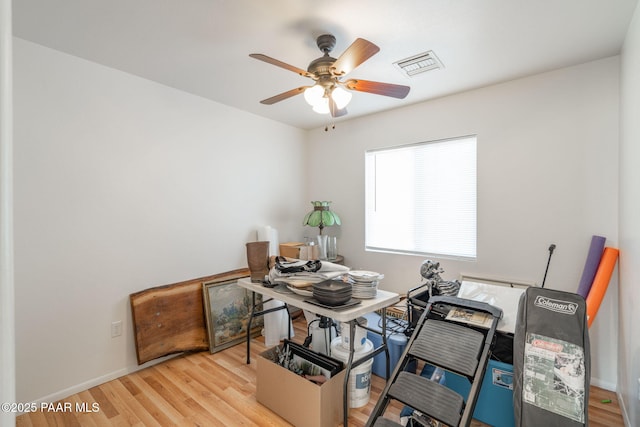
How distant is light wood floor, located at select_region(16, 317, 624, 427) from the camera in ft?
6.52

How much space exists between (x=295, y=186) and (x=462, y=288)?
2593mm

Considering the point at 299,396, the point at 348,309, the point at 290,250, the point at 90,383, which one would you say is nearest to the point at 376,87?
the point at 348,309

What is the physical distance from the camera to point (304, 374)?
2086 mm

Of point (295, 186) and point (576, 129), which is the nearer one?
point (576, 129)

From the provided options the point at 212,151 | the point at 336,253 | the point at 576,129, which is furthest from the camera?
the point at 336,253

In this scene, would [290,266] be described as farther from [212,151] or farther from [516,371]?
[212,151]

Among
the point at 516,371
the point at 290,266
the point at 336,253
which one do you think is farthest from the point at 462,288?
the point at 336,253

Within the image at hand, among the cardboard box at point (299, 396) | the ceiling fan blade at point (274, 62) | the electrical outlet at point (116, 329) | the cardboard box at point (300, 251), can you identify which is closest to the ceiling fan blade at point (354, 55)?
the ceiling fan blade at point (274, 62)

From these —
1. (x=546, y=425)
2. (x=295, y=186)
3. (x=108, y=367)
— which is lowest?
(x=108, y=367)

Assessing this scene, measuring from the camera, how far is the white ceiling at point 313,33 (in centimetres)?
173

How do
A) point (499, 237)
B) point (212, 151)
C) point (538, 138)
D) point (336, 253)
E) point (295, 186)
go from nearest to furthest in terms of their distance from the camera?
point (538, 138), point (499, 237), point (212, 151), point (336, 253), point (295, 186)

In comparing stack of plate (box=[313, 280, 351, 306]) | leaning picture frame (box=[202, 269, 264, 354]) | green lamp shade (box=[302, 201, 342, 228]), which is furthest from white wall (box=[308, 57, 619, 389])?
leaning picture frame (box=[202, 269, 264, 354])

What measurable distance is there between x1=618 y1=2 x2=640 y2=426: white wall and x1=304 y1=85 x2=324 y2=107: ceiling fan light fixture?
6.03ft

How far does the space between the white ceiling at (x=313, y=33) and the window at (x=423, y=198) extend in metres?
0.81
